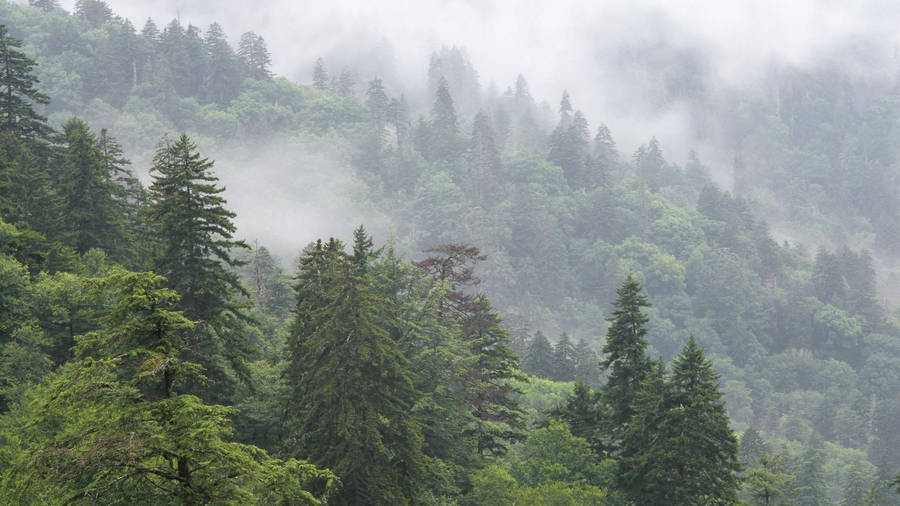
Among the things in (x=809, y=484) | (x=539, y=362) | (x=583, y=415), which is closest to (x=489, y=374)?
(x=583, y=415)

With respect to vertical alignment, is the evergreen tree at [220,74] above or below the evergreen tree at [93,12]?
below

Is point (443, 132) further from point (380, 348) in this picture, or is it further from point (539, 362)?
point (380, 348)

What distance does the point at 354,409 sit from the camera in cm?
2358

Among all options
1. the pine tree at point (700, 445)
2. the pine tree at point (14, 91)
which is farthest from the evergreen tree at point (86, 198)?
the pine tree at point (700, 445)

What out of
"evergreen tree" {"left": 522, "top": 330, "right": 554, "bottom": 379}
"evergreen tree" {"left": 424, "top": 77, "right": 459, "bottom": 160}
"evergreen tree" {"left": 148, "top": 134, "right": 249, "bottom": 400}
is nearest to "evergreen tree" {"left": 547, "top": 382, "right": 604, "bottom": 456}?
"evergreen tree" {"left": 148, "top": 134, "right": 249, "bottom": 400}

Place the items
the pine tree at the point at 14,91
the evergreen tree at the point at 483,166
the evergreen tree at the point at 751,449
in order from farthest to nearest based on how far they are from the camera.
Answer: the evergreen tree at the point at 483,166, the evergreen tree at the point at 751,449, the pine tree at the point at 14,91

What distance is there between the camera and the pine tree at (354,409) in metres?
23.3

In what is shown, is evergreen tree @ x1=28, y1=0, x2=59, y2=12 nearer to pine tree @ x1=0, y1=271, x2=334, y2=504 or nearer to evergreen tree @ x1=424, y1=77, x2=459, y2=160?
evergreen tree @ x1=424, y1=77, x2=459, y2=160

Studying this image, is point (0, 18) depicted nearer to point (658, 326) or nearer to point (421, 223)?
point (421, 223)

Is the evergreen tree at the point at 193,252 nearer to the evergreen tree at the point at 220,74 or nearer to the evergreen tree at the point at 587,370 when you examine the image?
the evergreen tree at the point at 587,370

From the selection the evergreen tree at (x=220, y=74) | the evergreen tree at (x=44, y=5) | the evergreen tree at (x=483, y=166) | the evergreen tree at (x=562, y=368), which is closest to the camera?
the evergreen tree at (x=562, y=368)

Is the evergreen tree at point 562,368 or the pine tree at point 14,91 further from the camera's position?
the evergreen tree at point 562,368

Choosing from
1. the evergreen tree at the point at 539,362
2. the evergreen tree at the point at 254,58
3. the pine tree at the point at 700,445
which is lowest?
the pine tree at the point at 700,445

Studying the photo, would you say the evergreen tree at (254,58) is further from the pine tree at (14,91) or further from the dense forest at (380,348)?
the pine tree at (14,91)
